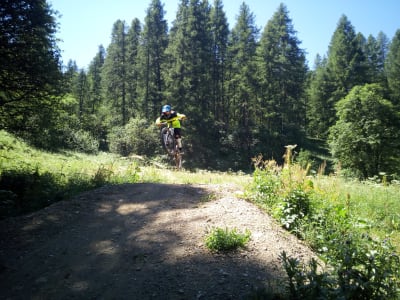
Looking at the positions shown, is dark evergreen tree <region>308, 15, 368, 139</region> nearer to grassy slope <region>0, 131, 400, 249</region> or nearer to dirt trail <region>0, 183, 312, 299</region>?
grassy slope <region>0, 131, 400, 249</region>

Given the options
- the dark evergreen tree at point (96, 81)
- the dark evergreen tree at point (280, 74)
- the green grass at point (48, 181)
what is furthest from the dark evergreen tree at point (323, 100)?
the green grass at point (48, 181)

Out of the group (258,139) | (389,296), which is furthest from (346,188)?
(258,139)

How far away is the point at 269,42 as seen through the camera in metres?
41.6

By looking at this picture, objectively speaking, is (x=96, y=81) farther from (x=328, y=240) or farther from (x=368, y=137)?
(x=328, y=240)

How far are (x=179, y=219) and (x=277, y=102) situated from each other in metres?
40.0

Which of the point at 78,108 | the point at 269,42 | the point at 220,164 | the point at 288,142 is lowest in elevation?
the point at 220,164

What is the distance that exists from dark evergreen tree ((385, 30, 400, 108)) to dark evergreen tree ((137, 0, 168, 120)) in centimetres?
3283

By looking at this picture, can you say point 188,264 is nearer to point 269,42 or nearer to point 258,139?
point 258,139

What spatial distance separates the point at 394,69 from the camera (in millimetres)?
48250

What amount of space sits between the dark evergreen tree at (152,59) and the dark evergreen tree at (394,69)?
1292 inches

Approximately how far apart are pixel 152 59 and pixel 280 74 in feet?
60.4

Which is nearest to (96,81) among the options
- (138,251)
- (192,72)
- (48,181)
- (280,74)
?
(192,72)

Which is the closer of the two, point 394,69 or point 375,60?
point 394,69

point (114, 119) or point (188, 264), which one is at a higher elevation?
point (114, 119)
